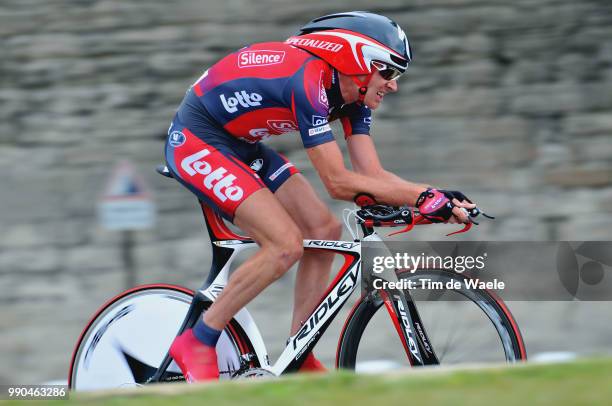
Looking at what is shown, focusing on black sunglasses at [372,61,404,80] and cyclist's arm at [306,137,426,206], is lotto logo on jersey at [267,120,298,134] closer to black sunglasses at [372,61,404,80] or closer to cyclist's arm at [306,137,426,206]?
cyclist's arm at [306,137,426,206]

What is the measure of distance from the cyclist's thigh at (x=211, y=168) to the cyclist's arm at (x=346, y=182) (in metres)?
0.37

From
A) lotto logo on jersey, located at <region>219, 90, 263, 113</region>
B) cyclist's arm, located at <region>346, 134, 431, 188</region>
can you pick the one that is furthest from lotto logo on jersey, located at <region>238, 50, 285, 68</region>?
cyclist's arm, located at <region>346, 134, 431, 188</region>

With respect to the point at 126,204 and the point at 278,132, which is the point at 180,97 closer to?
the point at 126,204

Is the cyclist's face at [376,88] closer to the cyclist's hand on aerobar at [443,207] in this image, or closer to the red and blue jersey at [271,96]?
the red and blue jersey at [271,96]

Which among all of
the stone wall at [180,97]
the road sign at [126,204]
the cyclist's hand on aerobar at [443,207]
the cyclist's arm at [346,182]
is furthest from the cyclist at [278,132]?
the stone wall at [180,97]

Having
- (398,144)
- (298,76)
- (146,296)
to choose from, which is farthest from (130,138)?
(298,76)

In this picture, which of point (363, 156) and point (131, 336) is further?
point (131, 336)

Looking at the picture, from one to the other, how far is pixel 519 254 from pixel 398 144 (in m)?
1.29

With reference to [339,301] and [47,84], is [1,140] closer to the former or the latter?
[47,84]

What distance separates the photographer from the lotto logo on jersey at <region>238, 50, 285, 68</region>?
14.7ft

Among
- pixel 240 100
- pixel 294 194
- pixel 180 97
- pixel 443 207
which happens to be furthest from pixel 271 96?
pixel 180 97

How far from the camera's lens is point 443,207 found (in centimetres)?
404

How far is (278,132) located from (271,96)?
0.26 metres

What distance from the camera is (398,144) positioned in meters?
7.47
